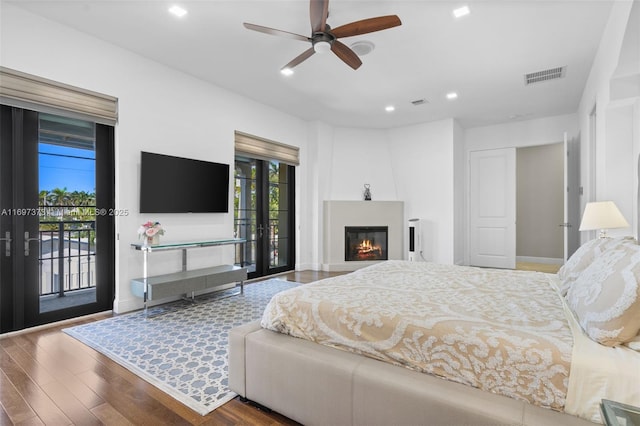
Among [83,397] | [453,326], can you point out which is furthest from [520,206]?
[83,397]

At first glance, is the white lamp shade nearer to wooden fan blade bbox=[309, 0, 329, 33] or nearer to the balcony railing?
wooden fan blade bbox=[309, 0, 329, 33]

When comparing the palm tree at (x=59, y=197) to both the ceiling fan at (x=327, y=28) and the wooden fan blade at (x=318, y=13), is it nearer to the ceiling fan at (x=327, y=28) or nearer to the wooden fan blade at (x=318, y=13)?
the ceiling fan at (x=327, y=28)

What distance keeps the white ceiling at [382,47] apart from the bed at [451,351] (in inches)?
90.5

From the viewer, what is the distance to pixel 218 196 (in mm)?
4570

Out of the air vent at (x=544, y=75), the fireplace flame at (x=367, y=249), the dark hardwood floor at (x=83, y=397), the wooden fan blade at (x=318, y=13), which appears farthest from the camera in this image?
the fireplace flame at (x=367, y=249)

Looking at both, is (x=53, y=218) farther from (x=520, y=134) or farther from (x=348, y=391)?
(x=520, y=134)

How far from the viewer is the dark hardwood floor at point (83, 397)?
1770mm

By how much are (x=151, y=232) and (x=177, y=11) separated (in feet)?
7.26

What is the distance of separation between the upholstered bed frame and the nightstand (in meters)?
0.18

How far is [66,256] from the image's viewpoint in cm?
338

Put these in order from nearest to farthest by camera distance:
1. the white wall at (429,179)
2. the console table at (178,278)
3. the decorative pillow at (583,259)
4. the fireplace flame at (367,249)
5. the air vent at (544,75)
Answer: the decorative pillow at (583,259) < the console table at (178,278) < the air vent at (544,75) < the white wall at (429,179) < the fireplace flame at (367,249)

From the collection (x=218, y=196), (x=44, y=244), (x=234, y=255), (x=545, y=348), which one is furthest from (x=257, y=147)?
(x=545, y=348)

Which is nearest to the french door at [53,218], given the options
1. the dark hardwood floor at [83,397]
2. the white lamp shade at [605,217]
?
the dark hardwood floor at [83,397]

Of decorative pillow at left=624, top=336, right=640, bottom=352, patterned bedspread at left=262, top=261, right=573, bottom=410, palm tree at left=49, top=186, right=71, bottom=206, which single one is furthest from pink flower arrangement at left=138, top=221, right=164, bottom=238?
decorative pillow at left=624, top=336, right=640, bottom=352
